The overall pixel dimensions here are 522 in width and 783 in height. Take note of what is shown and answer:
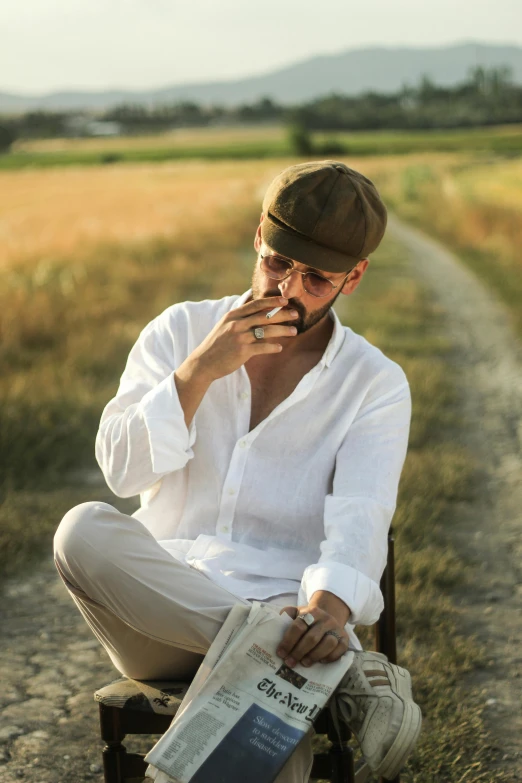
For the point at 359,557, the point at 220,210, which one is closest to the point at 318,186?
the point at 359,557

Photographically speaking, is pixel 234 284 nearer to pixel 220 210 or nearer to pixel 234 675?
pixel 220 210

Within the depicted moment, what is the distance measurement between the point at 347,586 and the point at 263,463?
0.38 metres

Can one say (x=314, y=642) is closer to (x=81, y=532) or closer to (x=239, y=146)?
(x=81, y=532)

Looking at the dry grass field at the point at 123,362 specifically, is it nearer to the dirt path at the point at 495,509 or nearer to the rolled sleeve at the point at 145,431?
the dirt path at the point at 495,509

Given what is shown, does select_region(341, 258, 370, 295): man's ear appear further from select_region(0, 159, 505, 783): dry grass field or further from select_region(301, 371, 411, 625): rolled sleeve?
select_region(0, 159, 505, 783): dry grass field

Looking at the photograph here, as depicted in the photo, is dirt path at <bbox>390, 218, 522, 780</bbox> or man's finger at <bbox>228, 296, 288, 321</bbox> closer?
man's finger at <bbox>228, 296, 288, 321</bbox>

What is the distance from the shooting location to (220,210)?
19453mm

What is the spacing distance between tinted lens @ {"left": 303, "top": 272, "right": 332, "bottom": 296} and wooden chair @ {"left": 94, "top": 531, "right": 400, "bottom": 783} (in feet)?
3.09

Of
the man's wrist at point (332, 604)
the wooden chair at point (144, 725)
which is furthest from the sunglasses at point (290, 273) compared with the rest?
the wooden chair at point (144, 725)

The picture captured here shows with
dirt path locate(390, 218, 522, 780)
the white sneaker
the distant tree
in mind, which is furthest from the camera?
the distant tree

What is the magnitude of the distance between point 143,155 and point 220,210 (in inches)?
2316

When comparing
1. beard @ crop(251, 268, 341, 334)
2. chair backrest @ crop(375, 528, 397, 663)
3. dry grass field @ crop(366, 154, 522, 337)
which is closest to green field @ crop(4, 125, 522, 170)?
dry grass field @ crop(366, 154, 522, 337)

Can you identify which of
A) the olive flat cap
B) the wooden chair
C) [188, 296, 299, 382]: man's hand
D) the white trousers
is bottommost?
the wooden chair

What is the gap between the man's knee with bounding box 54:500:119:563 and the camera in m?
1.92
